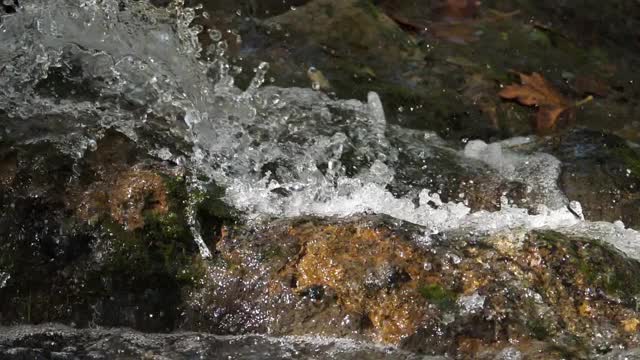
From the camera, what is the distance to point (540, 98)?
4426 millimetres

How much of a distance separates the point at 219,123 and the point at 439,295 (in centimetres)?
140

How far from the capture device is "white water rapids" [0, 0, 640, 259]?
9.00 feet

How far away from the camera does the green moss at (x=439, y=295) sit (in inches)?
89.9

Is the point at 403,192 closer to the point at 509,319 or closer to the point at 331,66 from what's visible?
the point at 509,319

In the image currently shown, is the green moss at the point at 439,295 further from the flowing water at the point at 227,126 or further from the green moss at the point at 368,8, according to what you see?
the green moss at the point at 368,8

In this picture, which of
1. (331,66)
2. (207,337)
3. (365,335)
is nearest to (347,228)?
(365,335)

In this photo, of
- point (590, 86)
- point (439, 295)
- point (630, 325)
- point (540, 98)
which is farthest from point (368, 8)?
point (630, 325)

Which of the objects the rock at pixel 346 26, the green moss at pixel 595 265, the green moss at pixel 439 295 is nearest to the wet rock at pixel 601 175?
the green moss at pixel 595 265

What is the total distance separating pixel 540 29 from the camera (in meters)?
5.23

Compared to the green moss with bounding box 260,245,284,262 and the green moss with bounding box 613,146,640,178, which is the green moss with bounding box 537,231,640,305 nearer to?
the green moss with bounding box 260,245,284,262

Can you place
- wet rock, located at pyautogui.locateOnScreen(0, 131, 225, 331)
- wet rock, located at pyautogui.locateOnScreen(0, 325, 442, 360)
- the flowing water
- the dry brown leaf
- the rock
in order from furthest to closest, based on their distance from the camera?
the dry brown leaf < the rock < the flowing water < wet rock, located at pyautogui.locateOnScreen(0, 131, 225, 331) < wet rock, located at pyautogui.locateOnScreen(0, 325, 442, 360)

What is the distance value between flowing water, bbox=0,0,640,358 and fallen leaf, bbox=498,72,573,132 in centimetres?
46

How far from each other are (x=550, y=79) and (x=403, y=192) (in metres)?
1.94

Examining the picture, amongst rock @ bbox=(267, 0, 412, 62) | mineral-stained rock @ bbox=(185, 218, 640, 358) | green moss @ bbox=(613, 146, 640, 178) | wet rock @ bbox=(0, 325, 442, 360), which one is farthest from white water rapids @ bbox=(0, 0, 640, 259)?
rock @ bbox=(267, 0, 412, 62)
